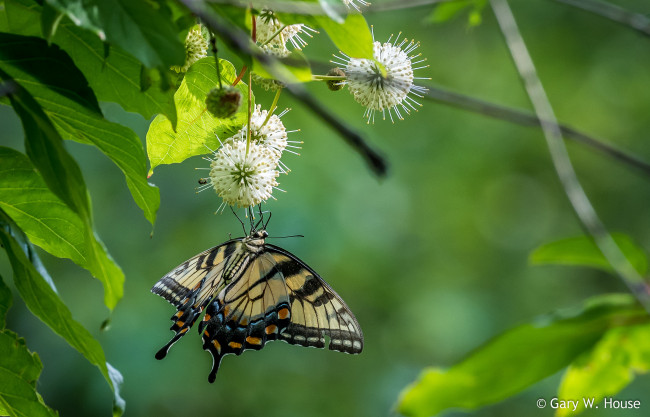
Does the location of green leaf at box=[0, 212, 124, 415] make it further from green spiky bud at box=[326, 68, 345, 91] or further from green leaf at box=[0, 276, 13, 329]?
green spiky bud at box=[326, 68, 345, 91]

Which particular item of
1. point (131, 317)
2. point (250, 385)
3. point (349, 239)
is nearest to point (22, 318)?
point (131, 317)

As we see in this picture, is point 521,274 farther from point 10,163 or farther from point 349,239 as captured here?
point 10,163

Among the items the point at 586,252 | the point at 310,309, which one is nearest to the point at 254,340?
the point at 310,309

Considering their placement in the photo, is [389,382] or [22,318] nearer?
[22,318]

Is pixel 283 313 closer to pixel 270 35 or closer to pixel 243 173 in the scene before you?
pixel 243 173

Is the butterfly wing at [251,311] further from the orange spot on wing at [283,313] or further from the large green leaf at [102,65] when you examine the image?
the large green leaf at [102,65]

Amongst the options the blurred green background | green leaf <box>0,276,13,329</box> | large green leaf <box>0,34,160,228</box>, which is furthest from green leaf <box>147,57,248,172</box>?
the blurred green background

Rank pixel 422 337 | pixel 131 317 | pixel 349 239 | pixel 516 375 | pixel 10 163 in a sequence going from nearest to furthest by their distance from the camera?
pixel 516 375, pixel 10 163, pixel 131 317, pixel 349 239, pixel 422 337
